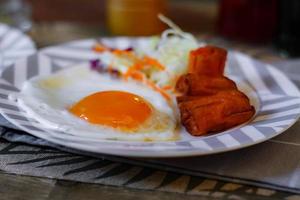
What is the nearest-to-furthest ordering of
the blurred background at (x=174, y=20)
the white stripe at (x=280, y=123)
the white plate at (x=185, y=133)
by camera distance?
the white plate at (x=185, y=133) < the white stripe at (x=280, y=123) < the blurred background at (x=174, y=20)

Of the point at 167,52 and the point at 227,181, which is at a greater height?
the point at 167,52

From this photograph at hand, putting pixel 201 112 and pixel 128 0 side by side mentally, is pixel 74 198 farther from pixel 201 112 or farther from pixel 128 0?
pixel 128 0

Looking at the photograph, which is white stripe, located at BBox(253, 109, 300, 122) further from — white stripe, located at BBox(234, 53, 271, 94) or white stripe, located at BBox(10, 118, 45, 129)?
white stripe, located at BBox(10, 118, 45, 129)

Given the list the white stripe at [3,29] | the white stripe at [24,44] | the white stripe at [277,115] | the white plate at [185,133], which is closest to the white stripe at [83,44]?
the white plate at [185,133]

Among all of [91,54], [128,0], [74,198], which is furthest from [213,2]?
[74,198]

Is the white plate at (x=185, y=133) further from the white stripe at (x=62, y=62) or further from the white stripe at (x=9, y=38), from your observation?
the white stripe at (x=9, y=38)

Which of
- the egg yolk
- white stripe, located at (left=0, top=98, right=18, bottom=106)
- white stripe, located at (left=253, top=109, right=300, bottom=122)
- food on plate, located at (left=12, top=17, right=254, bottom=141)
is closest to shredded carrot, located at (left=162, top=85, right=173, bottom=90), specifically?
food on plate, located at (left=12, top=17, right=254, bottom=141)
